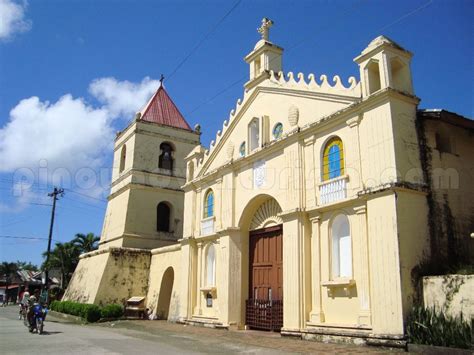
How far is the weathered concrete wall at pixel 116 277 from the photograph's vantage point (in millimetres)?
24859

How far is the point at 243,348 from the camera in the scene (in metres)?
12.1

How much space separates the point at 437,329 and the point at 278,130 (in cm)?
904

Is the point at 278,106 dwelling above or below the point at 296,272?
above

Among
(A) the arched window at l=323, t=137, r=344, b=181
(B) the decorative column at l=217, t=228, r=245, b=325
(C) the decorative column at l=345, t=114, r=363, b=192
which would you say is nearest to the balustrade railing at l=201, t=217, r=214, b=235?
(B) the decorative column at l=217, t=228, r=245, b=325

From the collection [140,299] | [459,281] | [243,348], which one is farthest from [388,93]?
[140,299]

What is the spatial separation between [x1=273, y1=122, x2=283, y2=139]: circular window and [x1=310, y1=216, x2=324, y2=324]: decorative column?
379cm

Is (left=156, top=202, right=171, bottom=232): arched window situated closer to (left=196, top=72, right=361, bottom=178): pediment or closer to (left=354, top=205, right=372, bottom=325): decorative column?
(left=196, top=72, right=361, bottom=178): pediment

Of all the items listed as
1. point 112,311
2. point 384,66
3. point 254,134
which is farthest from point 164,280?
point 384,66

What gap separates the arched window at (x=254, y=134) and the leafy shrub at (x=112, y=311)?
453 inches

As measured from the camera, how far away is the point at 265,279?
1708 centimetres

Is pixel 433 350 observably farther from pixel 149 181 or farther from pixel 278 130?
pixel 149 181

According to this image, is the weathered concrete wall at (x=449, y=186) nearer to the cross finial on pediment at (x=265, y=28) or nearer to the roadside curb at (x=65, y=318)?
the cross finial on pediment at (x=265, y=28)

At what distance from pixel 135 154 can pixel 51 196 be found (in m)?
12.1

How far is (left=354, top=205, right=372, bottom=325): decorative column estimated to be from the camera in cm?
1202
